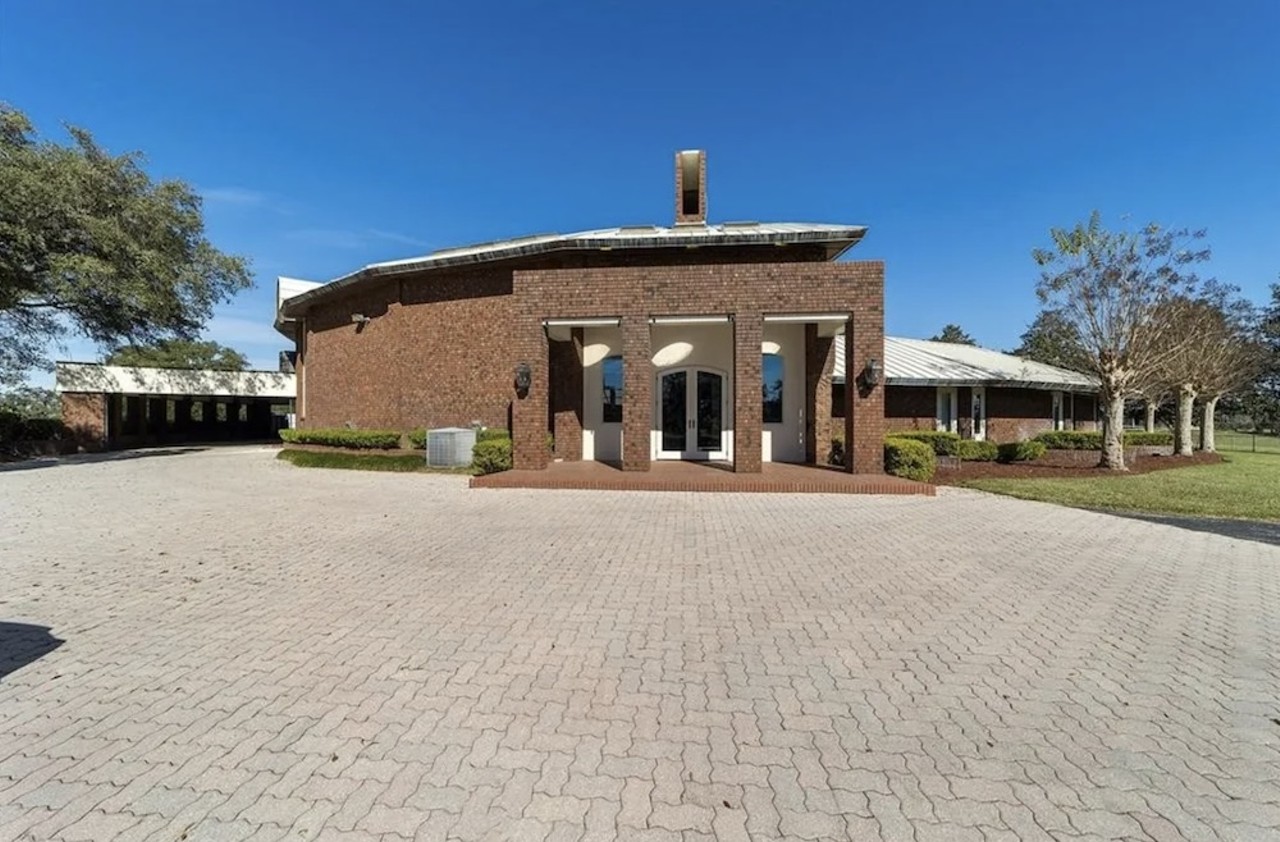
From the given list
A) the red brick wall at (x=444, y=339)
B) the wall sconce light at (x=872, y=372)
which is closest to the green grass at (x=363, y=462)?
the red brick wall at (x=444, y=339)

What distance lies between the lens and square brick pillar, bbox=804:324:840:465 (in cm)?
1466

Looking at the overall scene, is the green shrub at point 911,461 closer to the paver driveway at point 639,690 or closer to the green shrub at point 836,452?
the green shrub at point 836,452

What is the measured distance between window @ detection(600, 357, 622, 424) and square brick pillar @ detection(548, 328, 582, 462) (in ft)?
2.49

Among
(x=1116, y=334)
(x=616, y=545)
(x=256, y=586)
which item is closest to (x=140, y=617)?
(x=256, y=586)

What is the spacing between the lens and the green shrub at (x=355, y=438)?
56.2 ft

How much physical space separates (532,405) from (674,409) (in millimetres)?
4212

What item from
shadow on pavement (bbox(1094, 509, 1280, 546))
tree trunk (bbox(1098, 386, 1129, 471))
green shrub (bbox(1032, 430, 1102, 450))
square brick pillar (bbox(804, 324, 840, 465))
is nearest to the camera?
shadow on pavement (bbox(1094, 509, 1280, 546))

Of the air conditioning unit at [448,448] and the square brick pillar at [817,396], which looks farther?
the air conditioning unit at [448,448]

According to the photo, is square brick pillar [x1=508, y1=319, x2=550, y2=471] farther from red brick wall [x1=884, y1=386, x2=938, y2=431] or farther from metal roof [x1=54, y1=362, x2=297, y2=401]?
metal roof [x1=54, y1=362, x2=297, y2=401]

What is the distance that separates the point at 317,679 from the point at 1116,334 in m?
21.7

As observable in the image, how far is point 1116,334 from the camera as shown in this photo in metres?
16.9

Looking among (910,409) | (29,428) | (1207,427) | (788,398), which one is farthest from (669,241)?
(29,428)

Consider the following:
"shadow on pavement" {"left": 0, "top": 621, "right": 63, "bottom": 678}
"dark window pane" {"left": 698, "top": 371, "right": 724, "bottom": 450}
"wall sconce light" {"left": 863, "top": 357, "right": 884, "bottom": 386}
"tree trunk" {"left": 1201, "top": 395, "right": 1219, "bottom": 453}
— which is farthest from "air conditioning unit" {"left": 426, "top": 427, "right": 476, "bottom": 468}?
"tree trunk" {"left": 1201, "top": 395, "right": 1219, "bottom": 453}

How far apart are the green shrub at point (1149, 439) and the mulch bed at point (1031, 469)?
10.9 ft
